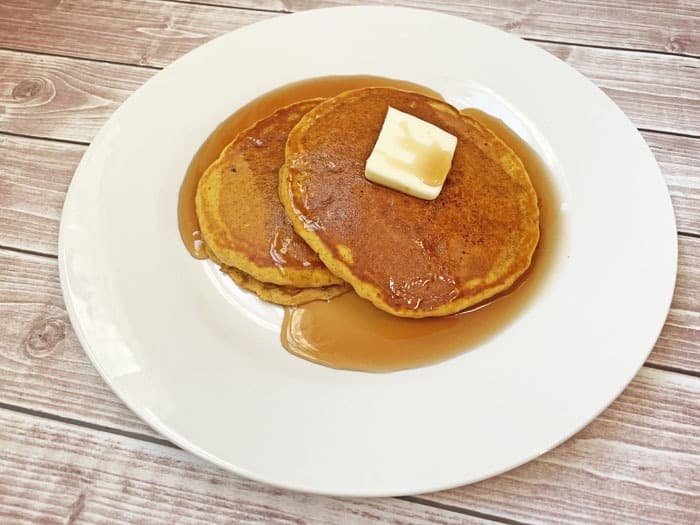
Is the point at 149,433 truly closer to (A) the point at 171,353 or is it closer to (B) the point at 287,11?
(A) the point at 171,353

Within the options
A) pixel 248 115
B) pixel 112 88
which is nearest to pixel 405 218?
pixel 248 115

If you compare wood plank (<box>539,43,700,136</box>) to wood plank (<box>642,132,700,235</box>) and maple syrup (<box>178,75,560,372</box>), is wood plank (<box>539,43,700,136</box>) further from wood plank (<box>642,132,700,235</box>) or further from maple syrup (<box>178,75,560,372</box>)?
maple syrup (<box>178,75,560,372</box>)

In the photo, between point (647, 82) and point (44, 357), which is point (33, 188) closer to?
point (44, 357)

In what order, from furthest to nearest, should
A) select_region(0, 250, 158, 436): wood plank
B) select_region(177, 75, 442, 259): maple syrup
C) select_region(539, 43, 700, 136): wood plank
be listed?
1. select_region(539, 43, 700, 136): wood plank
2. select_region(177, 75, 442, 259): maple syrup
3. select_region(0, 250, 158, 436): wood plank

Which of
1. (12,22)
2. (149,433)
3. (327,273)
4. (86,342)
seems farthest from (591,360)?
(12,22)

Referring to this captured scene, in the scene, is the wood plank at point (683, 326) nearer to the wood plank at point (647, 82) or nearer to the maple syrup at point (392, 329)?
the maple syrup at point (392, 329)

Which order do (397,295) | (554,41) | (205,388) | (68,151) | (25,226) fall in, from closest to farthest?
(205,388), (397,295), (25,226), (68,151), (554,41)

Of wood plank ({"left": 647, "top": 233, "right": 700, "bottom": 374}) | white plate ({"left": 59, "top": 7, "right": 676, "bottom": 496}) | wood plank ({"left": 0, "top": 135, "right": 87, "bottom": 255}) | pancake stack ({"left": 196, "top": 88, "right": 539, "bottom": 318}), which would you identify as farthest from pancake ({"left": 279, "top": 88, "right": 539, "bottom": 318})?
wood plank ({"left": 0, "top": 135, "right": 87, "bottom": 255})
